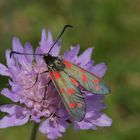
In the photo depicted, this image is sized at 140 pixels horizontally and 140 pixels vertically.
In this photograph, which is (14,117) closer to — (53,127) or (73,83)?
(53,127)

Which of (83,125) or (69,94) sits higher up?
(69,94)

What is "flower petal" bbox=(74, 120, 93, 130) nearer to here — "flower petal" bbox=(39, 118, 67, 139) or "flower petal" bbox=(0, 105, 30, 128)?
"flower petal" bbox=(39, 118, 67, 139)

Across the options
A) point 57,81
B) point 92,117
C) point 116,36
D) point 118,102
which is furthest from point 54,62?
point 116,36

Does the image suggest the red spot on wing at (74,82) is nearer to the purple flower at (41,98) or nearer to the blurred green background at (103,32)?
the purple flower at (41,98)

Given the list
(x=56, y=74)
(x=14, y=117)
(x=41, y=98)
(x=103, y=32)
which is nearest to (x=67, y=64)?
(x=56, y=74)

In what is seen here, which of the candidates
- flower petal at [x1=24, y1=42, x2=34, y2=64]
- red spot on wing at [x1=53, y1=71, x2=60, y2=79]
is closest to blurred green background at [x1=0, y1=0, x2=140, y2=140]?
flower petal at [x1=24, y1=42, x2=34, y2=64]

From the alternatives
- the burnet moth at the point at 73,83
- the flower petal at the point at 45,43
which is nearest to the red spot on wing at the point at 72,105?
the burnet moth at the point at 73,83

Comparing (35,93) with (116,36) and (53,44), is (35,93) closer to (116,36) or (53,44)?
(53,44)
